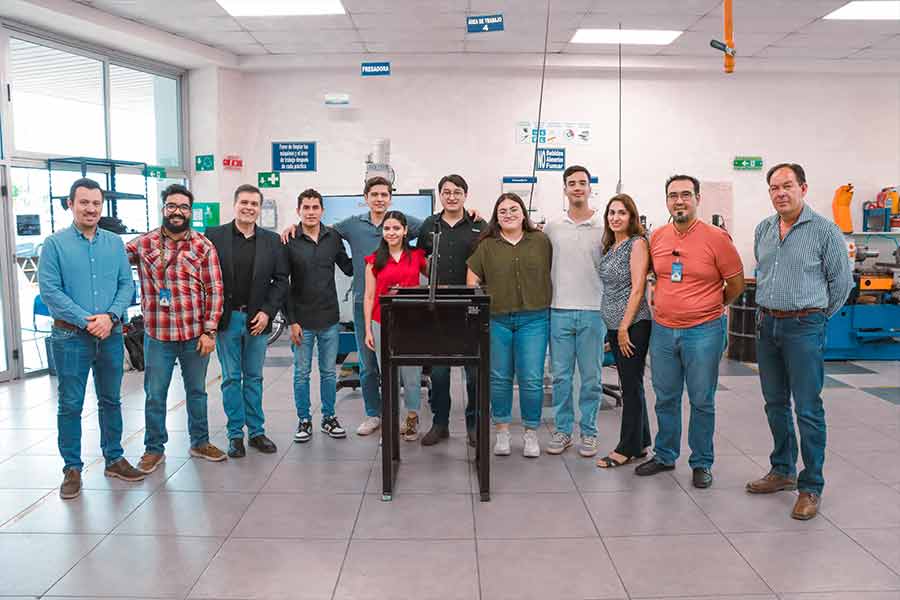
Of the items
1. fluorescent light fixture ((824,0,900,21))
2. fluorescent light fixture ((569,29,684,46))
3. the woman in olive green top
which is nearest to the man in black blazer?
the woman in olive green top

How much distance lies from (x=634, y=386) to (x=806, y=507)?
89cm

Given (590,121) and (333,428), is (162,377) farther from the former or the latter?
(590,121)

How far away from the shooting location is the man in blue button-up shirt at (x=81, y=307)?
2.89 meters

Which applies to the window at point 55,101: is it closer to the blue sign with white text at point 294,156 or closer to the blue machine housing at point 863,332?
the blue sign with white text at point 294,156

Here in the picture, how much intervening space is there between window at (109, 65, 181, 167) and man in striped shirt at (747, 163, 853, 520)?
5807 mm

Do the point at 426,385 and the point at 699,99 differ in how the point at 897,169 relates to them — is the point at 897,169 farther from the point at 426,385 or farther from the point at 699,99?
the point at 426,385

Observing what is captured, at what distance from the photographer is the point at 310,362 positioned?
374 centimetres

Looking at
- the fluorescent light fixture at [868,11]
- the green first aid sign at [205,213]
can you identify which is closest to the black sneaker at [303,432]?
the green first aid sign at [205,213]

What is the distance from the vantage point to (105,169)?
5961mm

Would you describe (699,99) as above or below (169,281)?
above

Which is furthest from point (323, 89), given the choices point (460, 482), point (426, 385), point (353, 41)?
point (460, 482)

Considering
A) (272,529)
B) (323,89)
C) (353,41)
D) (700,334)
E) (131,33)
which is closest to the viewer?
(272,529)

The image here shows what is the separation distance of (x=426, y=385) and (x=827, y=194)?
5.07 m

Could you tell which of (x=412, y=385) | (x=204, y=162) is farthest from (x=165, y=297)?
(x=204, y=162)
